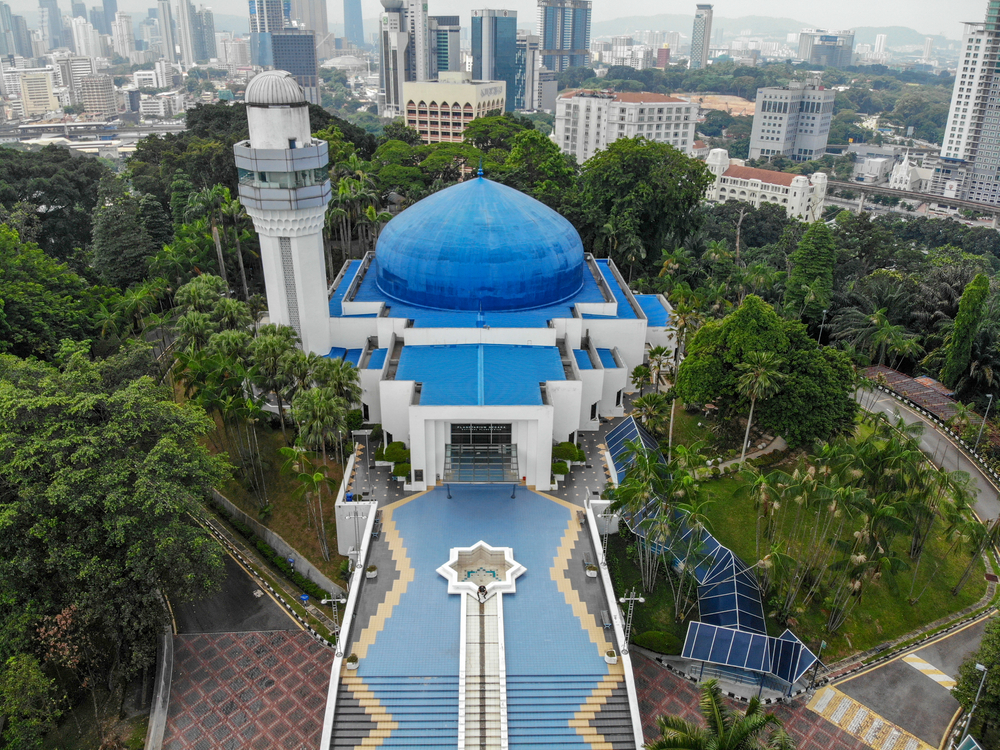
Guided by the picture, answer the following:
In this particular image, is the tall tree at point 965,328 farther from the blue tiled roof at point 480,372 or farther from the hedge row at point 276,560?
the hedge row at point 276,560

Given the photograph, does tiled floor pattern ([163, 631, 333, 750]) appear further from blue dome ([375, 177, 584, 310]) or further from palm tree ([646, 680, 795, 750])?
blue dome ([375, 177, 584, 310])

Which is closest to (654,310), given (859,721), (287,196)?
(287,196)

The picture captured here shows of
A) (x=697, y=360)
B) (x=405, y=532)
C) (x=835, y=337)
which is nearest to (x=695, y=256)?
(x=835, y=337)

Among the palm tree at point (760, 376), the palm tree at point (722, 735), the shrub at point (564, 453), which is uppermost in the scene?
the palm tree at point (760, 376)

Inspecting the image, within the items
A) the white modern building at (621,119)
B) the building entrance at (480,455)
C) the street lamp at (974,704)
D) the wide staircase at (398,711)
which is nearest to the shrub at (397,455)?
the building entrance at (480,455)

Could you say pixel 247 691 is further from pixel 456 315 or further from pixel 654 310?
pixel 654 310

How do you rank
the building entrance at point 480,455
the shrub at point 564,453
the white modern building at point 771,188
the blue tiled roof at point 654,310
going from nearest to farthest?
the building entrance at point 480,455 → the shrub at point 564,453 → the blue tiled roof at point 654,310 → the white modern building at point 771,188

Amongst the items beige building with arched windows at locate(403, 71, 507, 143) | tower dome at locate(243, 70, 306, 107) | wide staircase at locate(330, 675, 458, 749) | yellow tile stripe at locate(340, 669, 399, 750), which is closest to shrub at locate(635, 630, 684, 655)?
wide staircase at locate(330, 675, 458, 749)

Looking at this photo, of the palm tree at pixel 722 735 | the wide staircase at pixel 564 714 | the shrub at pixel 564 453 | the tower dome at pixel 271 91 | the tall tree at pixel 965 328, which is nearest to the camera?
the palm tree at pixel 722 735
